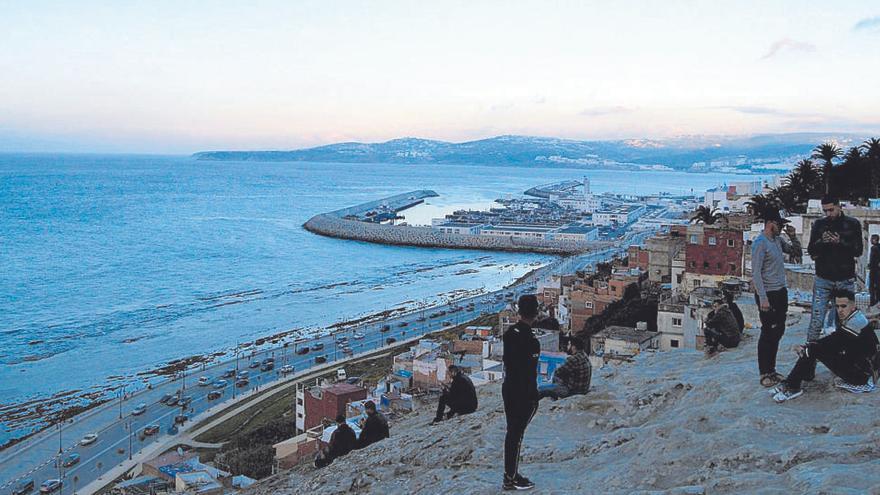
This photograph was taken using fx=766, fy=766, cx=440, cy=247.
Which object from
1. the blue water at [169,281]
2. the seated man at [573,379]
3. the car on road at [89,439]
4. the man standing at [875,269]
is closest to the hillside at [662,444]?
the seated man at [573,379]

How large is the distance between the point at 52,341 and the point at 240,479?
2278 cm

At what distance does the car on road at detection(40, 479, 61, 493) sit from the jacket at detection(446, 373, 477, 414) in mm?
14965

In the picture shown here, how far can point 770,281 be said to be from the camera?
5285 mm

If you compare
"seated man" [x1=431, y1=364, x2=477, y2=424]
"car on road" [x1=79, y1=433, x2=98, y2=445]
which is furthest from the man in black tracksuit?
"car on road" [x1=79, y1=433, x2=98, y2=445]

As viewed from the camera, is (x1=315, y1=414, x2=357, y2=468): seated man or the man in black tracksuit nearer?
the man in black tracksuit

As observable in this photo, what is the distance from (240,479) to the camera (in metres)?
14.9

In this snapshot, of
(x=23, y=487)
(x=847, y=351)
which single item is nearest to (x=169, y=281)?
(x=23, y=487)

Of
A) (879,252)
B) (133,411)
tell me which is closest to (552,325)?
(133,411)

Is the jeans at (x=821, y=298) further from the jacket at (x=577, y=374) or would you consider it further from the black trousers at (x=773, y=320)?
the jacket at (x=577, y=374)

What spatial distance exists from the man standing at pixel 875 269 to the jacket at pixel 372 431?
5.21 metres

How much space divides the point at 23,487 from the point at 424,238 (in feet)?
189

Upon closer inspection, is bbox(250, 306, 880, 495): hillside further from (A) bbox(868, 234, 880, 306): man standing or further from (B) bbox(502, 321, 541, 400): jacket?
(A) bbox(868, 234, 880, 306): man standing

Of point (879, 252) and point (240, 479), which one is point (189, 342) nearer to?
point (240, 479)

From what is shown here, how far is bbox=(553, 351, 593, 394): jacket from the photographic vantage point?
6.86m
